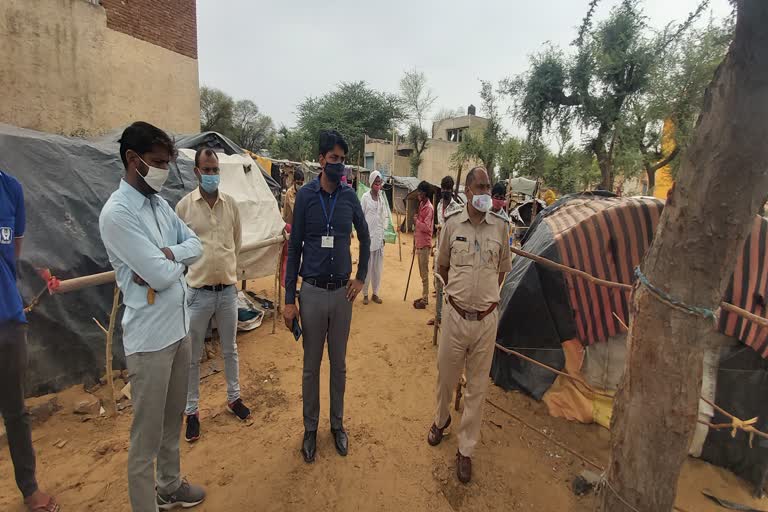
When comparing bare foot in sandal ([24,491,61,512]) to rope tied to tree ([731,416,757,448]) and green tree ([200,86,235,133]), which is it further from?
green tree ([200,86,235,133])

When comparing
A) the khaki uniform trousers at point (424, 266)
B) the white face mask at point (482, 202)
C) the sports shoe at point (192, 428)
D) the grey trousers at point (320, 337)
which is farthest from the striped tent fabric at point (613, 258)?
the sports shoe at point (192, 428)

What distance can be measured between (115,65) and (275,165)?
691cm

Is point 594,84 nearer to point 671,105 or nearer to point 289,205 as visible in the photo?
point 671,105

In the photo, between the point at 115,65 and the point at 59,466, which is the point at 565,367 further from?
the point at 115,65

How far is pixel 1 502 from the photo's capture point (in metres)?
2.29

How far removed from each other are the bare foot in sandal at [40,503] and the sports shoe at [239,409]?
1.21 meters

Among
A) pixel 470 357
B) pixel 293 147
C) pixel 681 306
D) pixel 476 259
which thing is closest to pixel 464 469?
pixel 470 357

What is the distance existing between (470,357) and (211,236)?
2279 mm

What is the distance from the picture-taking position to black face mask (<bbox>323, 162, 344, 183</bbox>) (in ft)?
8.37

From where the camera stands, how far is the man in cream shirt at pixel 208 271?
2877mm

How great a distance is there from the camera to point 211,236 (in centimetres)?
299

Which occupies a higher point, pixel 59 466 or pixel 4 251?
pixel 4 251

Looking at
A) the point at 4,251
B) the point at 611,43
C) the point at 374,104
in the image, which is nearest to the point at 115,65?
the point at 4,251

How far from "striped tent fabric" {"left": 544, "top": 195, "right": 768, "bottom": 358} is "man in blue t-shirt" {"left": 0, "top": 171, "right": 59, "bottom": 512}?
414 centimetres
